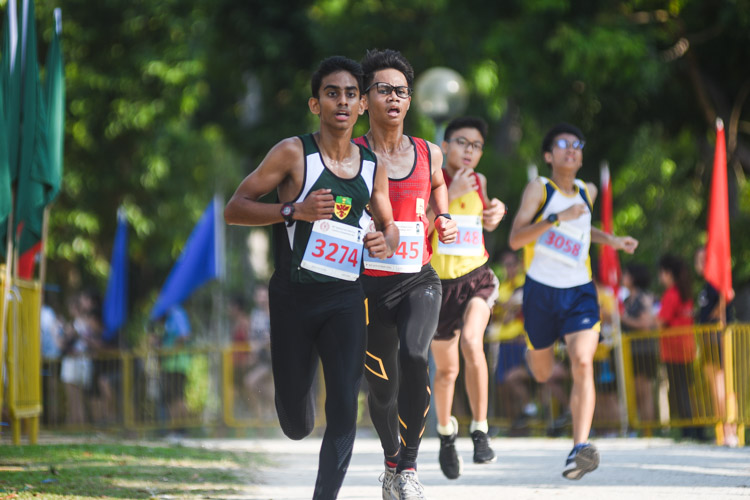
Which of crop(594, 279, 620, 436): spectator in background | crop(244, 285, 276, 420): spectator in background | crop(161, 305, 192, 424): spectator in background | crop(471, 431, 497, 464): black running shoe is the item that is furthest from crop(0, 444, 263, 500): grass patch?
crop(161, 305, 192, 424): spectator in background

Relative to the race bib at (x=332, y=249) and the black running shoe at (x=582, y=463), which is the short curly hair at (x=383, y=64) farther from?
the black running shoe at (x=582, y=463)

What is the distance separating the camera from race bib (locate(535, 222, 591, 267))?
26.9 feet

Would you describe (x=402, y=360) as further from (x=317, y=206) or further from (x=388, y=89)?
(x=388, y=89)

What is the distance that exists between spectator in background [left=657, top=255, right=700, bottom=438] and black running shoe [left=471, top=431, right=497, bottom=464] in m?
4.80

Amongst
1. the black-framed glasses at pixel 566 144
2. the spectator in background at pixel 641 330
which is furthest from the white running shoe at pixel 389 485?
the spectator in background at pixel 641 330

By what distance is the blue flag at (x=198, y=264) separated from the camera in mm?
16484

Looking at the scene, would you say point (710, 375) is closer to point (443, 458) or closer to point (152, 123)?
point (443, 458)

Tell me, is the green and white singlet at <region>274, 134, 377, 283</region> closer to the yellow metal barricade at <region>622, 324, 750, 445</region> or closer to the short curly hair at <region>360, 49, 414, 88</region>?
the short curly hair at <region>360, 49, 414, 88</region>

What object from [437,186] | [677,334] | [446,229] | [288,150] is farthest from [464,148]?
[677,334]

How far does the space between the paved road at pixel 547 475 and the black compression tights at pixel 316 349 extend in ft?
5.25

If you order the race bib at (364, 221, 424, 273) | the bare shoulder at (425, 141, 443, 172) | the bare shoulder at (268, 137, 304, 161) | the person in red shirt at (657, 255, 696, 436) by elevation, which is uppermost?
the bare shoulder at (425, 141, 443, 172)

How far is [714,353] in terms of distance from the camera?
11820mm

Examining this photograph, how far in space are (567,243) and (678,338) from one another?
4.66 m

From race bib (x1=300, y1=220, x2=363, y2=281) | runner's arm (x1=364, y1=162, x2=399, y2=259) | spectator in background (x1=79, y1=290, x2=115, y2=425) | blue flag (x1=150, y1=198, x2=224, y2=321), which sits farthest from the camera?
blue flag (x1=150, y1=198, x2=224, y2=321)
